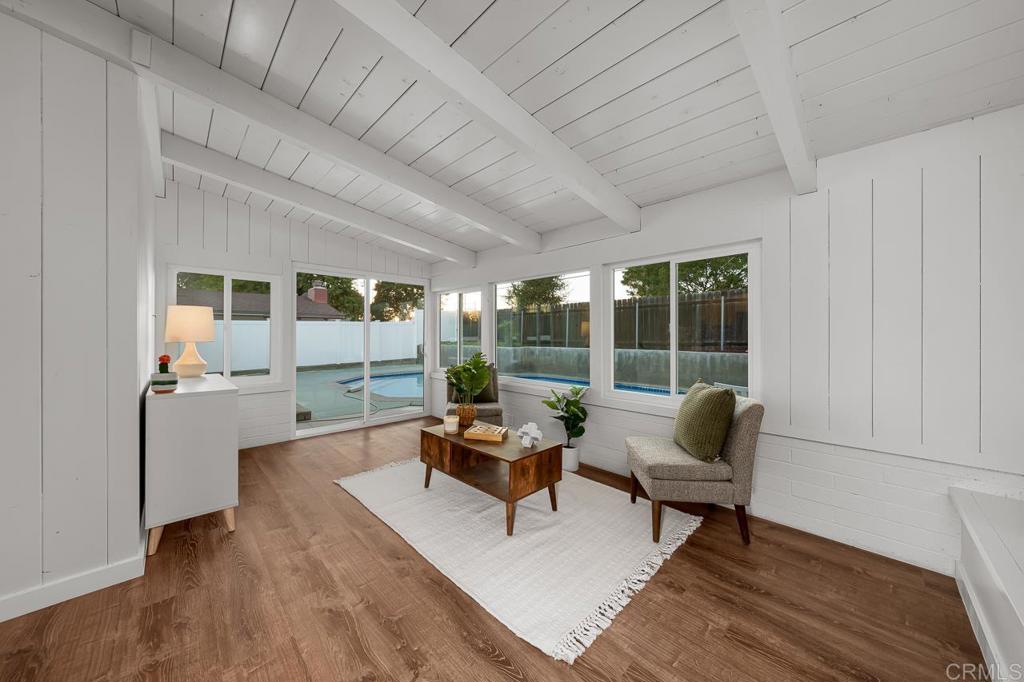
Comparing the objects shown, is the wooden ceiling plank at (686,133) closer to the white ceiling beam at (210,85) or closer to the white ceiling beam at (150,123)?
the white ceiling beam at (210,85)

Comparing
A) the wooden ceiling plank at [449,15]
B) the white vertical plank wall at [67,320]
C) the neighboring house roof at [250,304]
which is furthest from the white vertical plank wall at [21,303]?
the neighboring house roof at [250,304]

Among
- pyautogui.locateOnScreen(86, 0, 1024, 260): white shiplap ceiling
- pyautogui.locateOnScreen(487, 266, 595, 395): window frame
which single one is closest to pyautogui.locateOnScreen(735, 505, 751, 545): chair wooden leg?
pyautogui.locateOnScreen(487, 266, 595, 395): window frame

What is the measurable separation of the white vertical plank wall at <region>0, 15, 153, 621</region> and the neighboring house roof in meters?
2.32

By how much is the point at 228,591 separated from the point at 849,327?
3.64 metres

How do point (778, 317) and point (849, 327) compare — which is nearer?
point (849, 327)

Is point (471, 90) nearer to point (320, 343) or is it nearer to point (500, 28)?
point (500, 28)

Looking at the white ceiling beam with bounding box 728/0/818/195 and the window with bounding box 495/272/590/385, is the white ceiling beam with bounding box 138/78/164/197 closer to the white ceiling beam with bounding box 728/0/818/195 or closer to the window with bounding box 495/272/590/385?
the white ceiling beam with bounding box 728/0/818/195

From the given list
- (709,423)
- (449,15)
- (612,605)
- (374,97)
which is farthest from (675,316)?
(374,97)

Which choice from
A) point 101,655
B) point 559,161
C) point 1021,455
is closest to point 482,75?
point 559,161

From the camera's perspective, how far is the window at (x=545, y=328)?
3861 millimetres

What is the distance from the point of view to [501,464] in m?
2.88

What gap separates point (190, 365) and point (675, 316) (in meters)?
3.72

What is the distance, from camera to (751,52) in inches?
56.0

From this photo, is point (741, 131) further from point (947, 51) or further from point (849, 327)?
point (849, 327)
